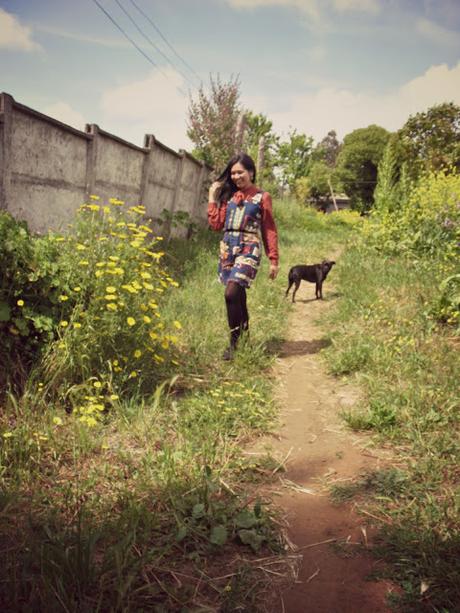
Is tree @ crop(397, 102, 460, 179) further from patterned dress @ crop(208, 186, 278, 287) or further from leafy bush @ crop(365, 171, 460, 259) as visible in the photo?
patterned dress @ crop(208, 186, 278, 287)

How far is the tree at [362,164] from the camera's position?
39.4 metres

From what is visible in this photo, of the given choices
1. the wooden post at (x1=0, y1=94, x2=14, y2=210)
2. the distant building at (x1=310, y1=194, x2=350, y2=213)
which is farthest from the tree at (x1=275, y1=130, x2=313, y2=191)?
the wooden post at (x1=0, y1=94, x2=14, y2=210)

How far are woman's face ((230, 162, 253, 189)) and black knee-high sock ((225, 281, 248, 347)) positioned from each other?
104 centimetres

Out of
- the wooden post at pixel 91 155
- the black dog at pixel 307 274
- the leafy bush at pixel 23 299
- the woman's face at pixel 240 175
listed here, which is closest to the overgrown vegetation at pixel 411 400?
the black dog at pixel 307 274

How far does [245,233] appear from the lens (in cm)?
446

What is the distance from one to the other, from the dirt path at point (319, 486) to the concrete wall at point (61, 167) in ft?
9.72

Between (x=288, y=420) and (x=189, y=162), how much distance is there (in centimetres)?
899

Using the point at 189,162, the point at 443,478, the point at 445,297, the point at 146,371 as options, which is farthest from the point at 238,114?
the point at 443,478

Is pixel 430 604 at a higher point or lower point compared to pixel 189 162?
lower

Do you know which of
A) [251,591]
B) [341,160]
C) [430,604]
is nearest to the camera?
[430,604]

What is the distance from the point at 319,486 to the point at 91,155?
5.59 m

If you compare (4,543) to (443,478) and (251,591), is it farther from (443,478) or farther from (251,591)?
(443,478)

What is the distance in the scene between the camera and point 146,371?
3625 mm

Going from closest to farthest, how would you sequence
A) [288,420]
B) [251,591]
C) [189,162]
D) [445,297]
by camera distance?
[251,591], [288,420], [445,297], [189,162]
